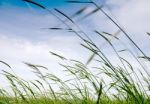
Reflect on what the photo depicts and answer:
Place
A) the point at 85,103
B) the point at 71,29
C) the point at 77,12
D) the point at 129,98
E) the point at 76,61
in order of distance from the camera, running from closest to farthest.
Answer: the point at 77,12, the point at 71,29, the point at 129,98, the point at 85,103, the point at 76,61

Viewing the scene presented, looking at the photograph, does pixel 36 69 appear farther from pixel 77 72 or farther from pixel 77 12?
pixel 77 12

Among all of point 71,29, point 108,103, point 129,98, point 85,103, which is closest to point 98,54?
point 71,29

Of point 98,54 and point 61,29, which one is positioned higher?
point 61,29

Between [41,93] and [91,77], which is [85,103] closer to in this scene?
[91,77]

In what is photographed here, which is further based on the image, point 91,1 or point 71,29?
point 71,29

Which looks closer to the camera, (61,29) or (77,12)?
(77,12)

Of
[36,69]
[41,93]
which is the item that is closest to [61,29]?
[36,69]

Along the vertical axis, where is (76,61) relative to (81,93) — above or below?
above

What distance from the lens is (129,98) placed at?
2.58 m

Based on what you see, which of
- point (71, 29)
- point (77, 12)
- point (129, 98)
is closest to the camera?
point (77, 12)

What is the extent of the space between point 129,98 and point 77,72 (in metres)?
0.68

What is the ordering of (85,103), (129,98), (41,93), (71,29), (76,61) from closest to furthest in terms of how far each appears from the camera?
(71,29) < (129,98) < (85,103) < (76,61) < (41,93)

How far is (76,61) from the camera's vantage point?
300 cm

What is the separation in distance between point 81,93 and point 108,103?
33 cm
